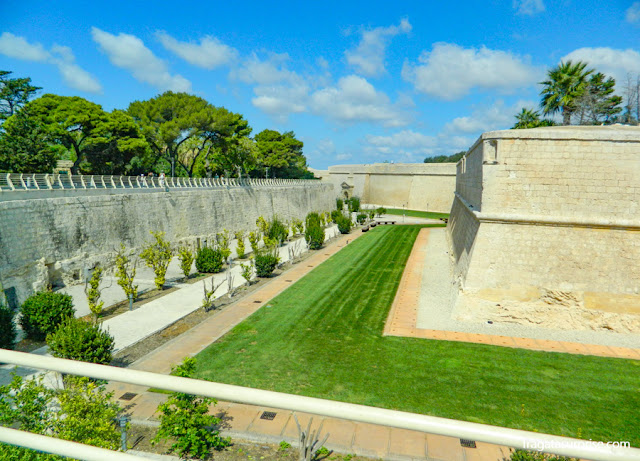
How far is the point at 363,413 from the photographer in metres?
1.40

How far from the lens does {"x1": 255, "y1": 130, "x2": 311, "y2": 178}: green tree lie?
207 ft

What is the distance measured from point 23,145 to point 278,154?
39784 mm

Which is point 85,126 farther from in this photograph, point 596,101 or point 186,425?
point 596,101

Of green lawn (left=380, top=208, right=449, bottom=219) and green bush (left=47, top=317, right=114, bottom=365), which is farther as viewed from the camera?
green lawn (left=380, top=208, right=449, bottom=219)

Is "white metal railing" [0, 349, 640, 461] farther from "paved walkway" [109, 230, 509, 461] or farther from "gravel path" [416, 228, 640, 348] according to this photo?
"gravel path" [416, 228, 640, 348]

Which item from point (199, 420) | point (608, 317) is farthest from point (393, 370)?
point (608, 317)

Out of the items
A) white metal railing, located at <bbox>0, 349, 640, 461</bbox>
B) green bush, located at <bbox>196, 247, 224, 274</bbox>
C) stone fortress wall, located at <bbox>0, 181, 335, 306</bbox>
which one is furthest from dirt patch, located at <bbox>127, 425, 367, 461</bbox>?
green bush, located at <bbox>196, 247, 224, 274</bbox>

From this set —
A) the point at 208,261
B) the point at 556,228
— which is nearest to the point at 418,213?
the point at 208,261

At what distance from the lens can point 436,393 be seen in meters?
8.73

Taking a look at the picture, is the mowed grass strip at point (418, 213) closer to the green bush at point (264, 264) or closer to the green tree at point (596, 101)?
the green tree at point (596, 101)

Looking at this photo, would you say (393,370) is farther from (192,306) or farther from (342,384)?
(192,306)

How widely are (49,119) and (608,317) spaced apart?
34319 millimetres

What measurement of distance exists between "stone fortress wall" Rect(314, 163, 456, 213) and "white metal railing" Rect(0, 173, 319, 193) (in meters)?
27.3

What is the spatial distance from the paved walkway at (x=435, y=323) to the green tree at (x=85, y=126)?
24.0 m
